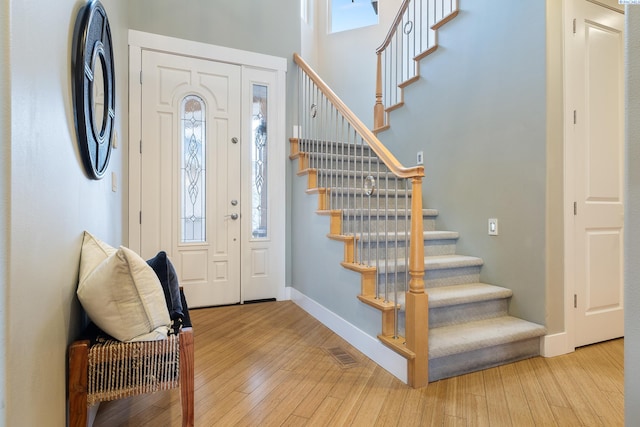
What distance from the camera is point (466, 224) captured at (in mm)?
2770

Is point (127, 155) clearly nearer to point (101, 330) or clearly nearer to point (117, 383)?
point (101, 330)

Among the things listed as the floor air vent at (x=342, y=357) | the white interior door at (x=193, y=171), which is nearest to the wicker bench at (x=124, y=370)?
the floor air vent at (x=342, y=357)

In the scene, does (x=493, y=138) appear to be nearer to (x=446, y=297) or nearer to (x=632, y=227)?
(x=446, y=297)

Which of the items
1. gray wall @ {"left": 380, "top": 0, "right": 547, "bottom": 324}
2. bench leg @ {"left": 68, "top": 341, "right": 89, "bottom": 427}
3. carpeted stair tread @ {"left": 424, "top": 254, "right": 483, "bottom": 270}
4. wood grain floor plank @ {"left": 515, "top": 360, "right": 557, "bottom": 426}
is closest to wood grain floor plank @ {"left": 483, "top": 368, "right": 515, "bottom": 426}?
wood grain floor plank @ {"left": 515, "top": 360, "right": 557, "bottom": 426}

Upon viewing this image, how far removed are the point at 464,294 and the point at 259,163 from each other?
2.28 metres

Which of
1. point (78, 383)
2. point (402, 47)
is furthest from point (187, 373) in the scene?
point (402, 47)

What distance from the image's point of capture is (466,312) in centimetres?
228

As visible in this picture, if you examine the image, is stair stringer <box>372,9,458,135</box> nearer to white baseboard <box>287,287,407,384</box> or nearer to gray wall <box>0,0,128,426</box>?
white baseboard <box>287,287,407,384</box>

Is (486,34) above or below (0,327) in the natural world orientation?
above

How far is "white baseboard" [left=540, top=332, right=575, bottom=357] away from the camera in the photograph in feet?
7.18

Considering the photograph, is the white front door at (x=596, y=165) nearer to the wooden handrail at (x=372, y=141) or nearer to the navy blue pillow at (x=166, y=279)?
the wooden handrail at (x=372, y=141)

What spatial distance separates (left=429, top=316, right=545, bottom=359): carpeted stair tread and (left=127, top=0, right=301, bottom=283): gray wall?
1.85 metres

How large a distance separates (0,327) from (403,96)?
3.52 metres

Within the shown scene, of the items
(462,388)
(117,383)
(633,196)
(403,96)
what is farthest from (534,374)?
(403,96)
